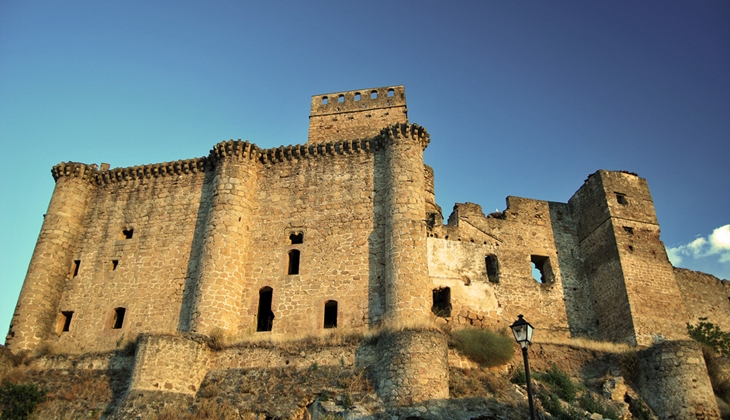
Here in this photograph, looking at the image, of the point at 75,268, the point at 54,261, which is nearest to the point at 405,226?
the point at 75,268

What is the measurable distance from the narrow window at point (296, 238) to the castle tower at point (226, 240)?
1.46 meters

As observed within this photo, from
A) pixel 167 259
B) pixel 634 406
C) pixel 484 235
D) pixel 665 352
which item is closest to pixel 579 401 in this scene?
pixel 634 406

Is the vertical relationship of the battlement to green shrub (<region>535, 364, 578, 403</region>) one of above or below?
above

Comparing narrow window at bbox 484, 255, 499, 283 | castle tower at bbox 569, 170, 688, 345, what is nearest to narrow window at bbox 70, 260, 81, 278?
narrow window at bbox 484, 255, 499, 283

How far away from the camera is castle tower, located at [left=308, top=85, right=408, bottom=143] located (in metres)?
25.1

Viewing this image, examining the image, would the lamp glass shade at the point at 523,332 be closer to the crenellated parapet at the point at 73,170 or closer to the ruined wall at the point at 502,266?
the ruined wall at the point at 502,266

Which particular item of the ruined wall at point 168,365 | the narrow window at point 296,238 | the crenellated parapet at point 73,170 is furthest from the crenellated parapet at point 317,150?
the ruined wall at point 168,365

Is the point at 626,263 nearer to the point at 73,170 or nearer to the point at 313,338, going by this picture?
the point at 313,338

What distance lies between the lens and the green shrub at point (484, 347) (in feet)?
56.2

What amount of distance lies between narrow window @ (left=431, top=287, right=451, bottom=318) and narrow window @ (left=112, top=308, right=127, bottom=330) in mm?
10149

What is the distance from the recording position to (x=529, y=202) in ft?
81.1

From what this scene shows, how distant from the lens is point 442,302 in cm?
2109

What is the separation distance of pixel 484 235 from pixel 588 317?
4.67m

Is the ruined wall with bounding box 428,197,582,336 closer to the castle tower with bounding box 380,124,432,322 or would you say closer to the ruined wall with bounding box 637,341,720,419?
the castle tower with bounding box 380,124,432,322
